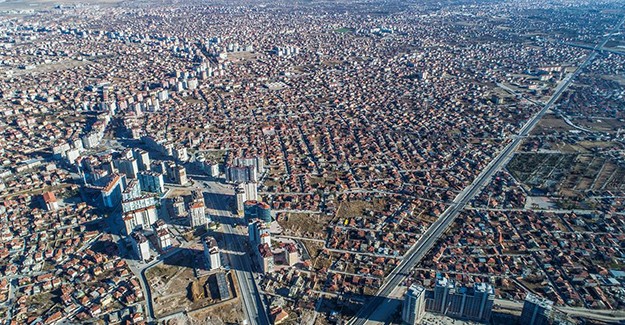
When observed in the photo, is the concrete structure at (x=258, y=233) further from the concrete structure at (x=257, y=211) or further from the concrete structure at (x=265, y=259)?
the concrete structure at (x=257, y=211)

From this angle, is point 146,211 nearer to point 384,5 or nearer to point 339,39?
point 339,39

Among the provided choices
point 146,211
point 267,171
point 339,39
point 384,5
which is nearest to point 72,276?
point 146,211

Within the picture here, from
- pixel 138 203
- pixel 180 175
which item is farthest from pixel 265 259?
pixel 180 175

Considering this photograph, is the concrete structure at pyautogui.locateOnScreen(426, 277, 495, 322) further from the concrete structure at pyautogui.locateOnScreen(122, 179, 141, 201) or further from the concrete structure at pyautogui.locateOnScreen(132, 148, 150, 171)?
the concrete structure at pyautogui.locateOnScreen(132, 148, 150, 171)

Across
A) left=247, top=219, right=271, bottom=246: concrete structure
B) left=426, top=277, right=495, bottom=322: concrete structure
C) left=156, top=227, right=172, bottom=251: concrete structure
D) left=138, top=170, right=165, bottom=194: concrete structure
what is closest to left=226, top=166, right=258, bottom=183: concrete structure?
left=138, top=170, right=165, bottom=194: concrete structure

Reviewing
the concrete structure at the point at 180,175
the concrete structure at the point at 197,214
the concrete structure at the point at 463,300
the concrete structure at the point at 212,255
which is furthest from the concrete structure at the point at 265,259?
the concrete structure at the point at 180,175

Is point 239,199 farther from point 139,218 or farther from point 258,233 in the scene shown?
point 139,218
